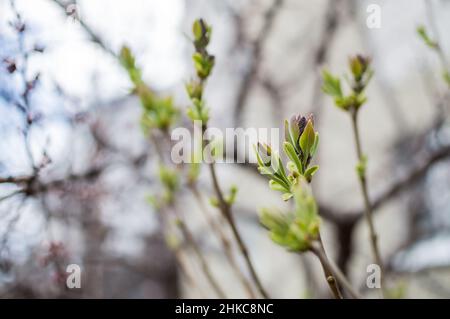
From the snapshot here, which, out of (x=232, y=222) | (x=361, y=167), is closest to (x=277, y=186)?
(x=232, y=222)

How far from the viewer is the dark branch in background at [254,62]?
276 cm

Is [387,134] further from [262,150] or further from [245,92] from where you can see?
[262,150]

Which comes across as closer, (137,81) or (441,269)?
(137,81)

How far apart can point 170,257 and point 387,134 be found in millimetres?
2302

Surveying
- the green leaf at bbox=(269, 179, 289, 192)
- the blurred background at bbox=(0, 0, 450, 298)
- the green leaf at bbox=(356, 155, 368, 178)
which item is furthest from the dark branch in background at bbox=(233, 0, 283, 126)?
the green leaf at bbox=(269, 179, 289, 192)

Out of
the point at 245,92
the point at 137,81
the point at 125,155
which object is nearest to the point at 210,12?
the point at 245,92

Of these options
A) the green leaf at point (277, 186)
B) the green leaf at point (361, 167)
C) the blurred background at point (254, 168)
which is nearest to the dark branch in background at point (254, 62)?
the blurred background at point (254, 168)

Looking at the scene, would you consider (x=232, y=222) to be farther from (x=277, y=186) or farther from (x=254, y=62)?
(x=254, y=62)

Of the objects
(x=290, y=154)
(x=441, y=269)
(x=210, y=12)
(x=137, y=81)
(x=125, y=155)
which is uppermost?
(x=210, y=12)

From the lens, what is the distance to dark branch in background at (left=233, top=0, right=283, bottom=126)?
2764 mm

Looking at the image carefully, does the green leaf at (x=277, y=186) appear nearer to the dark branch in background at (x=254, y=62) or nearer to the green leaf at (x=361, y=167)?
the green leaf at (x=361, y=167)

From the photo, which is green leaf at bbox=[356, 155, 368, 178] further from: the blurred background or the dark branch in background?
the dark branch in background

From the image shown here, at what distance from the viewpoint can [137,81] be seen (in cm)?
83

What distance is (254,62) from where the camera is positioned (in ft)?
9.32
